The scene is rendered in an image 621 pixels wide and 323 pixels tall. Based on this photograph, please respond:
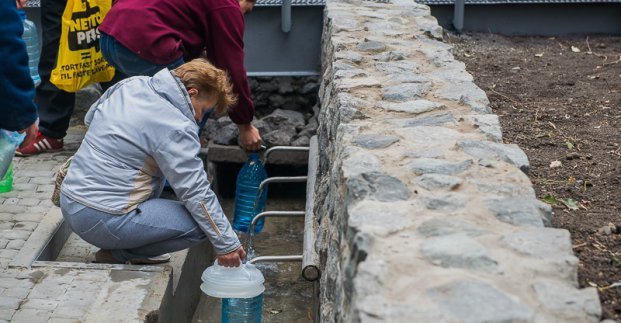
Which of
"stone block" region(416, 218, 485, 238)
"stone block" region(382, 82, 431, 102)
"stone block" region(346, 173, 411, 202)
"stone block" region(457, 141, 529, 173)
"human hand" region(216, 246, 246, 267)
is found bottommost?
"human hand" region(216, 246, 246, 267)

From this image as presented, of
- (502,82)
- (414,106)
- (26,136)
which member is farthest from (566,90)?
(26,136)

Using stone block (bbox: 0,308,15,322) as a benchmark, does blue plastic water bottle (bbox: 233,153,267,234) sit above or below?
below

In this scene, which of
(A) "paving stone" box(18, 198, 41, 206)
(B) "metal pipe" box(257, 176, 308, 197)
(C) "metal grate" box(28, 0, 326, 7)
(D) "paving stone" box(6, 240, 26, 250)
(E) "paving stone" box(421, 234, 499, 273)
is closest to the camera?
(E) "paving stone" box(421, 234, 499, 273)

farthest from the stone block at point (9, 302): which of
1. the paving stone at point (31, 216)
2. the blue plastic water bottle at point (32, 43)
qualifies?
the blue plastic water bottle at point (32, 43)

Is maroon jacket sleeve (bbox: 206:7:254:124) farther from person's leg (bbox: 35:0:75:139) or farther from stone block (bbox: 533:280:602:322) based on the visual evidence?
stone block (bbox: 533:280:602:322)

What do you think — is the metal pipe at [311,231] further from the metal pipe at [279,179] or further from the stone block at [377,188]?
the stone block at [377,188]

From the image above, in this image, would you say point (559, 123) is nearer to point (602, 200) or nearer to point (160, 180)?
point (602, 200)

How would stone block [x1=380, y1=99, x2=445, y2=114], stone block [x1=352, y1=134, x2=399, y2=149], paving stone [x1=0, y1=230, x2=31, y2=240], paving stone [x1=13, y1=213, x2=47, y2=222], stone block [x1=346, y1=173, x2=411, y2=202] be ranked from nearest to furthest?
1. stone block [x1=346, y1=173, x2=411, y2=202]
2. stone block [x1=352, y1=134, x2=399, y2=149]
3. stone block [x1=380, y1=99, x2=445, y2=114]
4. paving stone [x1=0, y1=230, x2=31, y2=240]
5. paving stone [x1=13, y1=213, x2=47, y2=222]

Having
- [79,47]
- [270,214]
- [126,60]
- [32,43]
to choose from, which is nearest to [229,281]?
[270,214]

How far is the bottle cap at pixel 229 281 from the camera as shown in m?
4.79

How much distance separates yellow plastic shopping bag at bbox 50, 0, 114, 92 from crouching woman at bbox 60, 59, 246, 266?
5.34ft

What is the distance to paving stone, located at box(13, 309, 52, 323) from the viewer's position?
172 inches

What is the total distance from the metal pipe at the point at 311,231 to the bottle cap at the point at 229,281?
0.29 meters

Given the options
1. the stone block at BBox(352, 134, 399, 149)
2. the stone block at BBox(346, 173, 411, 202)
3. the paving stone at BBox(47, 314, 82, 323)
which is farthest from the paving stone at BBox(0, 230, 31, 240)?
the stone block at BBox(346, 173, 411, 202)
